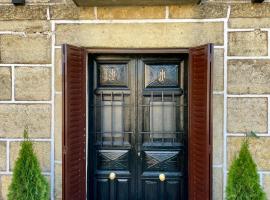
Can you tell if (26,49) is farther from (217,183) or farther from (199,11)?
(217,183)

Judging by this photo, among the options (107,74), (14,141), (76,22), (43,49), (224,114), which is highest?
(76,22)

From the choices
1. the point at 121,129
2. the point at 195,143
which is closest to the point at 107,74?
the point at 121,129

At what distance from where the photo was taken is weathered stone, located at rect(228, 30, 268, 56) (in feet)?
12.8

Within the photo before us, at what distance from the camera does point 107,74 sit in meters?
4.27

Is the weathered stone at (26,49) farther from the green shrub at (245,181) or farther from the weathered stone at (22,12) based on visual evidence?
the green shrub at (245,181)

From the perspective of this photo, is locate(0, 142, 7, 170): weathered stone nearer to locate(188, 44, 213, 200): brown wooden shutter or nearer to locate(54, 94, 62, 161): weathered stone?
locate(54, 94, 62, 161): weathered stone

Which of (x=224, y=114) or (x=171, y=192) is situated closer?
(x=224, y=114)

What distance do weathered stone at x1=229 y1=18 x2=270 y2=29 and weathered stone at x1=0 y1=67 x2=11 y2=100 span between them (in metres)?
2.71

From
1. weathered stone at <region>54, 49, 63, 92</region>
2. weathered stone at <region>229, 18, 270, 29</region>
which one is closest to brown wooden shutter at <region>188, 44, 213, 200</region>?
weathered stone at <region>229, 18, 270, 29</region>

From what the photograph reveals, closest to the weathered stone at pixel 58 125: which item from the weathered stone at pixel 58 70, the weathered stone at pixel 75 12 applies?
the weathered stone at pixel 58 70

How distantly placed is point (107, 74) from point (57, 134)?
96cm

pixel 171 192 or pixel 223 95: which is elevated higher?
pixel 223 95

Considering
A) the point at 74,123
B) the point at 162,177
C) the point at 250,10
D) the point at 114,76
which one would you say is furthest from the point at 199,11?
the point at 162,177

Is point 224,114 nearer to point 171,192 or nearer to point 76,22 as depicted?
point 171,192
